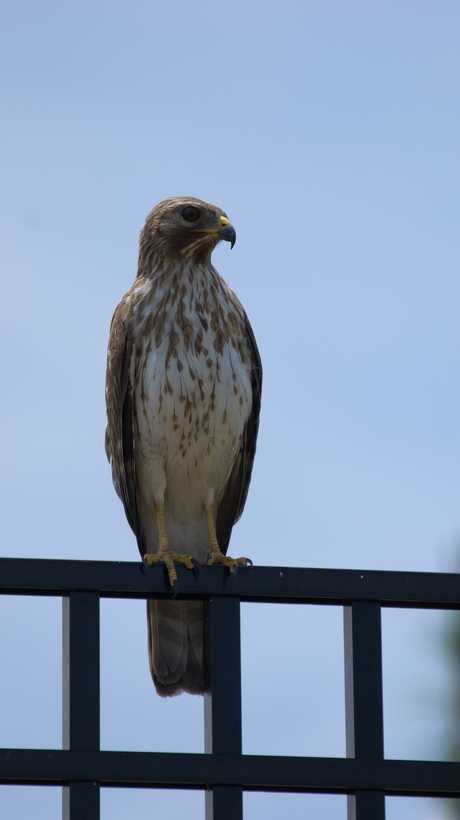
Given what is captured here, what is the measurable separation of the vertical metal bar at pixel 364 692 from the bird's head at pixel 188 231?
9.77 feet

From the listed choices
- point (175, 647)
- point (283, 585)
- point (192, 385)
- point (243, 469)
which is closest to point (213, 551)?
point (243, 469)

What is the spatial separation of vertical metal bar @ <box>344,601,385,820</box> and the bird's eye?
310 cm

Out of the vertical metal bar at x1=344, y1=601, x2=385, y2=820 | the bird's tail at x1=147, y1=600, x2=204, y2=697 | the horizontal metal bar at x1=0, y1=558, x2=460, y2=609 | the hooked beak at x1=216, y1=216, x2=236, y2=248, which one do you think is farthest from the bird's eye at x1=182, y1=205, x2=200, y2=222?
the vertical metal bar at x1=344, y1=601, x2=385, y2=820

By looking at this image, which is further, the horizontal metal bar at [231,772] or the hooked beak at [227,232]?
the hooked beak at [227,232]

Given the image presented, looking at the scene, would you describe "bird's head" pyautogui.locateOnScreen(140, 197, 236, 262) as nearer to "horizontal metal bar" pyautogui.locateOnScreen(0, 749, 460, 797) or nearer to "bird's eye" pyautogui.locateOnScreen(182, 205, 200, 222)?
"bird's eye" pyautogui.locateOnScreen(182, 205, 200, 222)

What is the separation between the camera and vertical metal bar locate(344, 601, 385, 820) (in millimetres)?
2477

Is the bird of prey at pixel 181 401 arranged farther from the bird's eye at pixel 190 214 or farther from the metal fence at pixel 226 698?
the metal fence at pixel 226 698

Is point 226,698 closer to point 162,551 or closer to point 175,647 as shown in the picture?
point 175,647

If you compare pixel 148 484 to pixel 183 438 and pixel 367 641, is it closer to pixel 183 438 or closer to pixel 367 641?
pixel 183 438

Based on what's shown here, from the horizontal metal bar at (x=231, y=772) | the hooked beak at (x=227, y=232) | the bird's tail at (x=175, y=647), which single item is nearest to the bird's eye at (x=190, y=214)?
the hooked beak at (x=227, y=232)

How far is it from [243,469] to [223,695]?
2.98 meters

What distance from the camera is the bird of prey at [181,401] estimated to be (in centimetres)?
488

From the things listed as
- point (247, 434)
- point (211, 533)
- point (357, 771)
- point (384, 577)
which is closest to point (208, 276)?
point (247, 434)

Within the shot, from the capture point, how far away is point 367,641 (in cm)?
264
